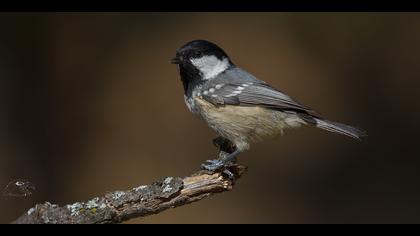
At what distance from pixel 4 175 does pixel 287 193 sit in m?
2.91

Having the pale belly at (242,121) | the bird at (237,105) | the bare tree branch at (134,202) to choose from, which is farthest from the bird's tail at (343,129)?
the bare tree branch at (134,202)

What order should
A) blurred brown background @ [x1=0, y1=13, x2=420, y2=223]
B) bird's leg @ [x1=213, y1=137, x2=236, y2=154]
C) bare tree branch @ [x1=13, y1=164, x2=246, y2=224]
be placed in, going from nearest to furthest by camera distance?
bare tree branch @ [x1=13, y1=164, x2=246, y2=224]
bird's leg @ [x1=213, y1=137, x2=236, y2=154]
blurred brown background @ [x1=0, y1=13, x2=420, y2=223]

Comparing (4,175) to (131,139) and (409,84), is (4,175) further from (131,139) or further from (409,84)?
(409,84)

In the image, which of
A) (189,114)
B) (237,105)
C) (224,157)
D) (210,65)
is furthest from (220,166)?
(189,114)

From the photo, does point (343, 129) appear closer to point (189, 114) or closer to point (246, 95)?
point (246, 95)

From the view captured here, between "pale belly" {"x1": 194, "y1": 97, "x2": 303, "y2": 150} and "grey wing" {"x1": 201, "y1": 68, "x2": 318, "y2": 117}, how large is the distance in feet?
0.14

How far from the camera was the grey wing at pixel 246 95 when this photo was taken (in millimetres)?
3784

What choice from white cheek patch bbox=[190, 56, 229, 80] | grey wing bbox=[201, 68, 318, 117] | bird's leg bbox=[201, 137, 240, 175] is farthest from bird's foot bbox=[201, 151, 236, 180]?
white cheek patch bbox=[190, 56, 229, 80]

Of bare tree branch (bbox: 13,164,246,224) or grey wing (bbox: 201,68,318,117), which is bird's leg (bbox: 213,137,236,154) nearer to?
grey wing (bbox: 201,68,318,117)

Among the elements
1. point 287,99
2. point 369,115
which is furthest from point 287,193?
point 287,99

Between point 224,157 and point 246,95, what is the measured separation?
491mm

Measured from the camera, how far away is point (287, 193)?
5727 mm

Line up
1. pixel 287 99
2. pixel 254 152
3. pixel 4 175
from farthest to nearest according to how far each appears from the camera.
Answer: pixel 254 152
pixel 4 175
pixel 287 99

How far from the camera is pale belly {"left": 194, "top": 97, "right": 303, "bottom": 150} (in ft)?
12.4
